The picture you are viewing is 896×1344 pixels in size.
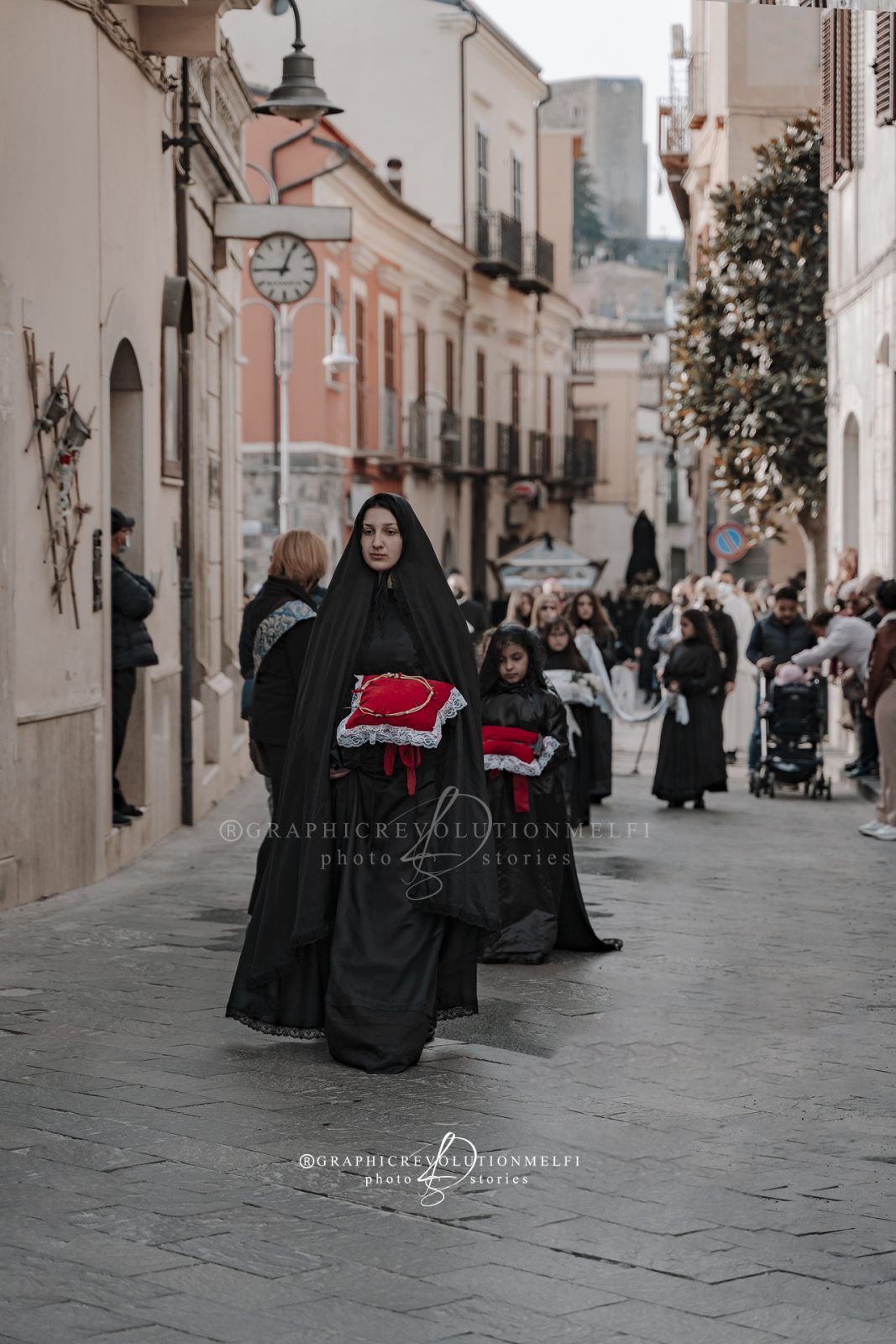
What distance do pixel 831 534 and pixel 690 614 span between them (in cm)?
742

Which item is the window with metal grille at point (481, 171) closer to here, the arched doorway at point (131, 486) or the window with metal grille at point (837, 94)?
the window with metal grille at point (837, 94)

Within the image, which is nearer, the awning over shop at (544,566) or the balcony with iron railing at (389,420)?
the balcony with iron railing at (389,420)

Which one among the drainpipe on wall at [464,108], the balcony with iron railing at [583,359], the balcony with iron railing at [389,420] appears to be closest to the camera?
the balcony with iron railing at [389,420]

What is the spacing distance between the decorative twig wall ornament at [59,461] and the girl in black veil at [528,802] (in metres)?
2.54

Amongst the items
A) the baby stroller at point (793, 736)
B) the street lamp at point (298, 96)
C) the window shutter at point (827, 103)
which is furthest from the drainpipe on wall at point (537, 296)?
the street lamp at point (298, 96)

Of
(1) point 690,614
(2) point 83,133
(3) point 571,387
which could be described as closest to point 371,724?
(2) point 83,133

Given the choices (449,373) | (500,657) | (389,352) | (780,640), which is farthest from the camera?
(449,373)

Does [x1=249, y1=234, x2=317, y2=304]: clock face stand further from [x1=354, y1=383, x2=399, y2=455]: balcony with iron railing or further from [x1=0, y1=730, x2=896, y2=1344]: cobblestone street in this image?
[x1=354, y1=383, x2=399, y2=455]: balcony with iron railing

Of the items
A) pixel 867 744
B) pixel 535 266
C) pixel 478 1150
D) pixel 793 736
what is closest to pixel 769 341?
pixel 867 744

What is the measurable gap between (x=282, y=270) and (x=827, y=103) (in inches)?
255

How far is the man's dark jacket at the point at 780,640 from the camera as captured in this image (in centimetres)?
1761

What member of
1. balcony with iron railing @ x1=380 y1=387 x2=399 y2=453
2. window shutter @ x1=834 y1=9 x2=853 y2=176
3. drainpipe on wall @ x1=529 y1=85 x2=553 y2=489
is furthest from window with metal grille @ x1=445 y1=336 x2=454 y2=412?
window shutter @ x1=834 y1=9 x2=853 y2=176

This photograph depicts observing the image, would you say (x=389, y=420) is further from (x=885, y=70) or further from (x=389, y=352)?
(x=885, y=70)

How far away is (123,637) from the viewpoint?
1176 cm
